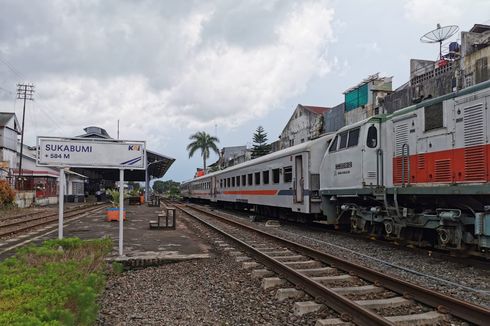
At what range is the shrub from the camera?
91.4 ft

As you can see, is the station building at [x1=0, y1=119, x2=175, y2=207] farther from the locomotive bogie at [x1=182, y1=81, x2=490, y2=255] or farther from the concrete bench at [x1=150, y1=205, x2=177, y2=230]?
the locomotive bogie at [x1=182, y1=81, x2=490, y2=255]

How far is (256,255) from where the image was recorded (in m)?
9.14

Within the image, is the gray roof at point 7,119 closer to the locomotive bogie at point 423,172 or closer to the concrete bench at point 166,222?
the concrete bench at point 166,222

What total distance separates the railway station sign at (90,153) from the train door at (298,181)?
7.17 m

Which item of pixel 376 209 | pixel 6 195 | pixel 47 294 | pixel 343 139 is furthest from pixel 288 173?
pixel 6 195

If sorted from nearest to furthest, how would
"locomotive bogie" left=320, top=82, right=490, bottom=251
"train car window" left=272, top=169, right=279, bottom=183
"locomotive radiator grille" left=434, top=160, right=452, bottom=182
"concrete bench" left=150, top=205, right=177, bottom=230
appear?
"locomotive bogie" left=320, top=82, right=490, bottom=251
"locomotive radiator grille" left=434, top=160, right=452, bottom=182
"concrete bench" left=150, top=205, right=177, bottom=230
"train car window" left=272, top=169, right=279, bottom=183

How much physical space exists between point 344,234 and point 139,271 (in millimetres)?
7368

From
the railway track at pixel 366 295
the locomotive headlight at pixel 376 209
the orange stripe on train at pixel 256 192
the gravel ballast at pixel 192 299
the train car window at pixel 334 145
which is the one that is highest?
the train car window at pixel 334 145

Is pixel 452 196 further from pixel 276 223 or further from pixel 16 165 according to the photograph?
pixel 16 165

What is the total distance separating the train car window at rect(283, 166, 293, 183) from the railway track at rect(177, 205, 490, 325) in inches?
294

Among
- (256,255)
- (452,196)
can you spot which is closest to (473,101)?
(452,196)

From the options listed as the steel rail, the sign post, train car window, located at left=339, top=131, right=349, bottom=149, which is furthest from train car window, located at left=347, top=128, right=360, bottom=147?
the sign post

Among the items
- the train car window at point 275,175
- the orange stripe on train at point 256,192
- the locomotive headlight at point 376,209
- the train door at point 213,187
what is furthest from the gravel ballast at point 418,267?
the train door at point 213,187

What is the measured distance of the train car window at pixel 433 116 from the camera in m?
8.80
